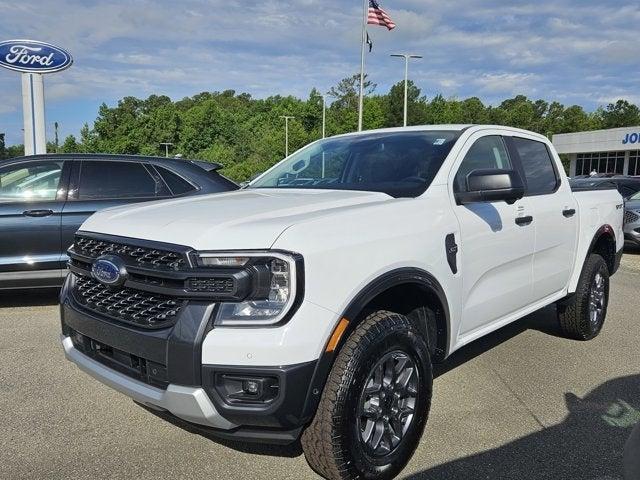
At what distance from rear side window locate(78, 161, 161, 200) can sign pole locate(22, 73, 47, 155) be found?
31.1 feet

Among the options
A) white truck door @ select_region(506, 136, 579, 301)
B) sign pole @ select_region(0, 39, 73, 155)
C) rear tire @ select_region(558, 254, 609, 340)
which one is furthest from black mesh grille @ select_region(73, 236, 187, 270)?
sign pole @ select_region(0, 39, 73, 155)

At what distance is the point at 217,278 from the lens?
7.72 feet

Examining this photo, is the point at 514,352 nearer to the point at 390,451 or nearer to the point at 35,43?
the point at 390,451

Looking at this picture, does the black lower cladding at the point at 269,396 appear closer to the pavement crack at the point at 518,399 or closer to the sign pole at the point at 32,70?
the pavement crack at the point at 518,399

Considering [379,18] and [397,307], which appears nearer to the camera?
[397,307]

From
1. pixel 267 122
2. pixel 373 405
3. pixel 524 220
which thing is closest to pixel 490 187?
pixel 524 220

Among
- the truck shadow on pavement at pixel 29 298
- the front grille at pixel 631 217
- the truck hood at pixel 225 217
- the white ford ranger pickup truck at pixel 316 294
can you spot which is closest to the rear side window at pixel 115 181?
the truck shadow on pavement at pixel 29 298

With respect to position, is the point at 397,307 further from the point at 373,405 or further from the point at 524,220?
the point at 524,220

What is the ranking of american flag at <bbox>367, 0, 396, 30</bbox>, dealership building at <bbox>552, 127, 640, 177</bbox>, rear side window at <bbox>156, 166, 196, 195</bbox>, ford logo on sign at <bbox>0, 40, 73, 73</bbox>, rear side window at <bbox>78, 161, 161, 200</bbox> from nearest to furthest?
rear side window at <bbox>78, 161, 161, 200</bbox>
rear side window at <bbox>156, 166, 196, 195</bbox>
ford logo on sign at <bbox>0, 40, 73, 73</bbox>
american flag at <bbox>367, 0, 396, 30</bbox>
dealership building at <bbox>552, 127, 640, 177</bbox>

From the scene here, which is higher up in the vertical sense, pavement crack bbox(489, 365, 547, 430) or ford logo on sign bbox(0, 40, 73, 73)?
ford logo on sign bbox(0, 40, 73, 73)

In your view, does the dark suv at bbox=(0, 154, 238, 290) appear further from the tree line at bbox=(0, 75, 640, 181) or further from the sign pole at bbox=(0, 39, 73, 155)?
the tree line at bbox=(0, 75, 640, 181)

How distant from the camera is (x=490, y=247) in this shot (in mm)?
3590

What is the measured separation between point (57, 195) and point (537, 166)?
4.78 m

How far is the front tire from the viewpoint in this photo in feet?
8.25
